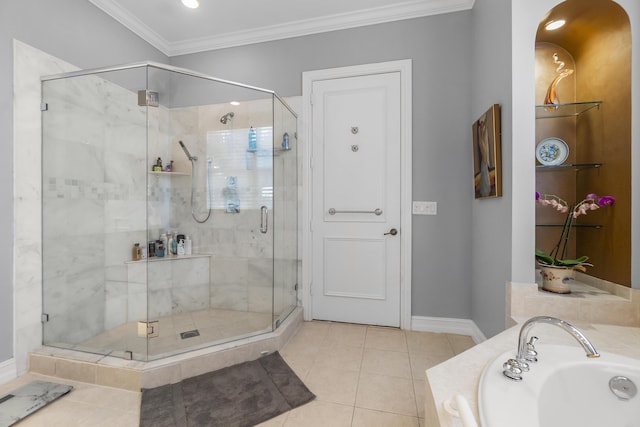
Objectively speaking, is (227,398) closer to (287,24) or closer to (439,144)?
(439,144)

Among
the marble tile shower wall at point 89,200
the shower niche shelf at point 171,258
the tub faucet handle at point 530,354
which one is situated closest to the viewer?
the tub faucet handle at point 530,354

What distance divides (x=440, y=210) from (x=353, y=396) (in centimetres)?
158

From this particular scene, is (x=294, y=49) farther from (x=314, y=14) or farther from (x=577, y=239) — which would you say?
A: (x=577, y=239)

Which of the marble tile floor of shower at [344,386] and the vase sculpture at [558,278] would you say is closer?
the marble tile floor of shower at [344,386]

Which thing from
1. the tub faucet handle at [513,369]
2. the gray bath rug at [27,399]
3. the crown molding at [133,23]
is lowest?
the gray bath rug at [27,399]

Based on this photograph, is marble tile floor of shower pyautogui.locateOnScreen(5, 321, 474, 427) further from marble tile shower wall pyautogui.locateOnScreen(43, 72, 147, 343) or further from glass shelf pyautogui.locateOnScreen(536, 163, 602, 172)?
glass shelf pyautogui.locateOnScreen(536, 163, 602, 172)

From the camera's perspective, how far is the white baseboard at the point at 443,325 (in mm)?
2312

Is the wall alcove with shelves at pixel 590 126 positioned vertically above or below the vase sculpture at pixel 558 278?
above

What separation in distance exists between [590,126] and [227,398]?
2680mm

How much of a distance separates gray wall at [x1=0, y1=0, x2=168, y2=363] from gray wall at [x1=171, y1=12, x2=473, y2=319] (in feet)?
7.16

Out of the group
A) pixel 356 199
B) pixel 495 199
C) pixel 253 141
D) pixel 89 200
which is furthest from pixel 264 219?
pixel 495 199

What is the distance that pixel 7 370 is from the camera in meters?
1.67

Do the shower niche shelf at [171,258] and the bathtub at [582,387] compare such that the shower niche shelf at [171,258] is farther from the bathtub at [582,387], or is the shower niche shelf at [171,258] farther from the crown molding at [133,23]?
the bathtub at [582,387]

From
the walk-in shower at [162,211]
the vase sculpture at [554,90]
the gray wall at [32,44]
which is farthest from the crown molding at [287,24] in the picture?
the vase sculpture at [554,90]
